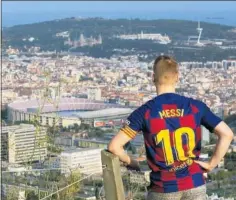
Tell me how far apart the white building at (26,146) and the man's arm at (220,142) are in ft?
2.91

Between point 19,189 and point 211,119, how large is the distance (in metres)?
1.17

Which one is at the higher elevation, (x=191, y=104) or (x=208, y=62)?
(x=191, y=104)

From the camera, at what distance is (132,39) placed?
34875 mm

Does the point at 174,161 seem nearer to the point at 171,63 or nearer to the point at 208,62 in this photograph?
Answer: the point at 171,63

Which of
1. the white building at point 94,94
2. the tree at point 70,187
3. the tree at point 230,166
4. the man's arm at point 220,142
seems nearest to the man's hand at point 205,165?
the man's arm at point 220,142

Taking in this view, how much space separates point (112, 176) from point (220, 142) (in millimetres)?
255

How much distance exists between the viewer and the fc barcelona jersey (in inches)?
61.6

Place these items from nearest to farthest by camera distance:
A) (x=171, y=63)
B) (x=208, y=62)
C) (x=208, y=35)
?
1. (x=171, y=63)
2. (x=208, y=62)
3. (x=208, y=35)

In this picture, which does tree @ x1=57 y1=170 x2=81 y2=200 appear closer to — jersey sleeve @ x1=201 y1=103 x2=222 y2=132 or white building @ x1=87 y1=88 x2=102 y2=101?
jersey sleeve @ x1=201 y1=103 x2=222 y2=132

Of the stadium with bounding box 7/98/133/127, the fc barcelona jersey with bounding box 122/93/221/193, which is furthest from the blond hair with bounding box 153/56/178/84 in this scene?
the stadium with bounding box 7/98/133/127

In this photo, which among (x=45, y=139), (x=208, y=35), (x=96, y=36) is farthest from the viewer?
(x=96, y=36)

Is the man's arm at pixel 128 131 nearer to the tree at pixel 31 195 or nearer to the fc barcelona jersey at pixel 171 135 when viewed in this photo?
the fc barcelona jersey at pixel 171 135

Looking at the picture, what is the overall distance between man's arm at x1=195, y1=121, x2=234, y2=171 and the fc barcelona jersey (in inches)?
0.5

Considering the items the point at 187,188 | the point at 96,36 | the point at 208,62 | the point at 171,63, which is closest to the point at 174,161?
the point at 187,188
